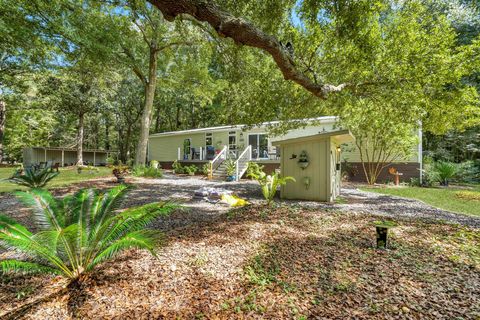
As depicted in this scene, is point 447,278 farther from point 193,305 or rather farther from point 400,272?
point 193,305

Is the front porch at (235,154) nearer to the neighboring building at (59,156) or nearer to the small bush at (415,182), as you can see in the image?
the small bush at (415,182)

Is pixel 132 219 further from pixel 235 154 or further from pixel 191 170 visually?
pixel 235 154

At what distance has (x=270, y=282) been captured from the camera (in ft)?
7.61

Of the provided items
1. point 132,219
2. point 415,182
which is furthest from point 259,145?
point 132,219

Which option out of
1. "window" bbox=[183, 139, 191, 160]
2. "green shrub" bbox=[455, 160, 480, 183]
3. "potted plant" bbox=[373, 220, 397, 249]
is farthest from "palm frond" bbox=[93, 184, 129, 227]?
"window" bbox=[183, 139, 191, 160]

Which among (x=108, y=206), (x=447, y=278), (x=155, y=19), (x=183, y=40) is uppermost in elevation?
(x=155, y=19)

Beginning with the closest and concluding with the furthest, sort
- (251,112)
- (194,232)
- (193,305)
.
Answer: (193,305), (194,232), (251,112)

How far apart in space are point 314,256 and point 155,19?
13752 millimetres

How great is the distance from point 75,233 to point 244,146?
46.5 ft

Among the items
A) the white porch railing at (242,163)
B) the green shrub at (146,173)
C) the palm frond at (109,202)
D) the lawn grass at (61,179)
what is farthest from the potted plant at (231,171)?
the palm frond at (109,202)

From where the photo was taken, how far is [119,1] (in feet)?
31.7

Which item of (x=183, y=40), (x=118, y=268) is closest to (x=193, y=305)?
(x=118, y=268)

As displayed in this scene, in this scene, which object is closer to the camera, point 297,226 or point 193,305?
point 193,305

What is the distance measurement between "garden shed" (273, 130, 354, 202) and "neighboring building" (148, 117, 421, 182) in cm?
149
